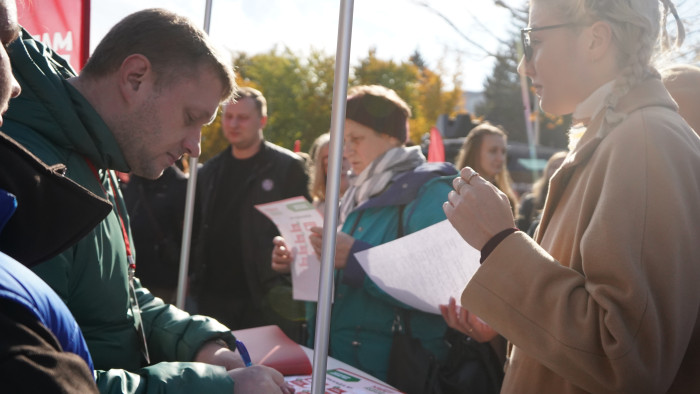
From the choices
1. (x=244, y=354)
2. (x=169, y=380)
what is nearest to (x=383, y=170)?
(x=244, y=354)

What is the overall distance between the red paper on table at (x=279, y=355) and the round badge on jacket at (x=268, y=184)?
2.14 m

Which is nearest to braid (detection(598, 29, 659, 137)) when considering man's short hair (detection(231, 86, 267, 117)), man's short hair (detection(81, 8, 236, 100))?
man's short hair (detection(81, 8, 236, 100))

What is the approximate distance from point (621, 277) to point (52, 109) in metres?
1.18

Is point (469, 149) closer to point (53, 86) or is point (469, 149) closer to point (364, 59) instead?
point (53, 86)

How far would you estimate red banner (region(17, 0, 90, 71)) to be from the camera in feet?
7.55

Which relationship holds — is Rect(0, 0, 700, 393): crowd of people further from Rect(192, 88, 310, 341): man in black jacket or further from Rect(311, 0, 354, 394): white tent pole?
Rect(192, 88, 310, 341): man in black jacket

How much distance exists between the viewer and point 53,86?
4.59ft

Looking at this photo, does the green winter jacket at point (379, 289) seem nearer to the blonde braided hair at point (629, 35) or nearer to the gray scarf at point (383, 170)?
the gray scarf at point (383, 170)

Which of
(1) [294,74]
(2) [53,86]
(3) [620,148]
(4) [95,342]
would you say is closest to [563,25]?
(3) [620,148]

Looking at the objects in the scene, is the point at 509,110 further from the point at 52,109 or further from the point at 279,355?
the point at 52,109

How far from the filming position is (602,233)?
1218mm

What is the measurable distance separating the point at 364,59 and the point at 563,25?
32.9 metres

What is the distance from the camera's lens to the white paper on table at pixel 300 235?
256 centimetres

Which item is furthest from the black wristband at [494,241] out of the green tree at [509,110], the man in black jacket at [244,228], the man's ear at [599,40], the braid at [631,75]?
the green tree at [509,110]
